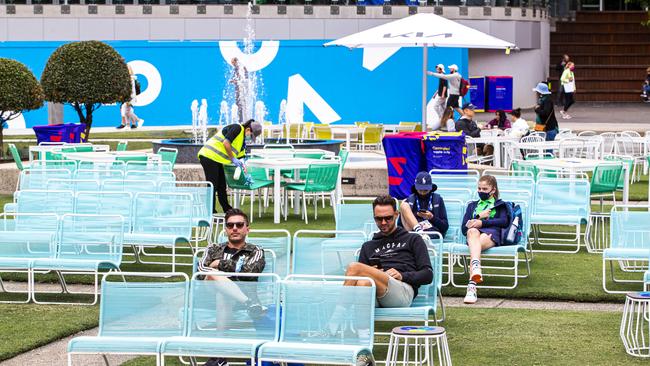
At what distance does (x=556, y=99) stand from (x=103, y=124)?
1524cm

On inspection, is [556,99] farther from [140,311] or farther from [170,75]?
[140,311]

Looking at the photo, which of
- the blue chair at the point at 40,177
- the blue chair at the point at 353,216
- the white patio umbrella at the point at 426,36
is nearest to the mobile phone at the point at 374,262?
the blue chair at the point at 353,216

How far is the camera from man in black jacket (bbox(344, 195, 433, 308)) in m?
10.1

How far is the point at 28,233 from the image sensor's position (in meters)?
12.7

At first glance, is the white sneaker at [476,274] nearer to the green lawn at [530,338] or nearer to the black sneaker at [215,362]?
the green lawn at [530,338]

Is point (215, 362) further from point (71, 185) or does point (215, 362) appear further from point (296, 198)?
point (296, 198)

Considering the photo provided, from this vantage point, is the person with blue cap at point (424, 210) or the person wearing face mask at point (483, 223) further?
the person with blue cap at point (424, 210)

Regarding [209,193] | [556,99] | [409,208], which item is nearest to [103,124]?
[556,99]

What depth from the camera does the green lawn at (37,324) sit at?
10.6m

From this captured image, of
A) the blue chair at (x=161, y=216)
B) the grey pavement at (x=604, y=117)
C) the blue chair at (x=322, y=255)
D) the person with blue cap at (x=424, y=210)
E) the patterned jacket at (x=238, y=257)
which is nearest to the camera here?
the patterned jacket at (x=238, y=257)

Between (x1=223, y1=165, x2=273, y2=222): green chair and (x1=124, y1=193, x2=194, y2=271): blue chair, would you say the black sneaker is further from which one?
(x1=223, y1=165, x2=273, y2=222): green chair

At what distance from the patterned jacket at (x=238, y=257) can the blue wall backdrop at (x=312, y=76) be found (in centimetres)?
2645

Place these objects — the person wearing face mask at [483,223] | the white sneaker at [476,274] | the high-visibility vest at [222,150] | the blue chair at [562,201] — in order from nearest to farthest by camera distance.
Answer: the white sneaker at [476,274] → the person wearing face mask at [483,223] → the blue chair at [562,201] → the high-visibility vest at [222,150]

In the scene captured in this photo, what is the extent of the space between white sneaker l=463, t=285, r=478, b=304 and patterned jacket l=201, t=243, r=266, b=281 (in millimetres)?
2761
